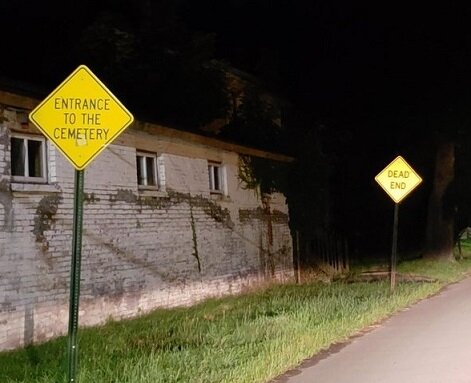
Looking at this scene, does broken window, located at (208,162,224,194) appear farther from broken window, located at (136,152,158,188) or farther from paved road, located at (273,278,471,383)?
paved road, located at (273,278,471,383)

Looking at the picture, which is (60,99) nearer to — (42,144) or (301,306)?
(42,144)

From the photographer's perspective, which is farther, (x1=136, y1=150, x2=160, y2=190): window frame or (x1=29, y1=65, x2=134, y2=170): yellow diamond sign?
(x1=136, y1=150, x2=160, y2=190): window frame

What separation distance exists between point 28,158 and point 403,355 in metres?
6.00

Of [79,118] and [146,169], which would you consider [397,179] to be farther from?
[79,118]

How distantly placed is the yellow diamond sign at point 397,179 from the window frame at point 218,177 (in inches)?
140

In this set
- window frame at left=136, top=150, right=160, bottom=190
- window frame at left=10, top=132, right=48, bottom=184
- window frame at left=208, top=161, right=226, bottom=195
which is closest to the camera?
window frame at left=10, top=132, right=48, bottom=184

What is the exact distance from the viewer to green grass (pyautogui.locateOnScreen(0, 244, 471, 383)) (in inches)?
327

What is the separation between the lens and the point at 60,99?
748 centimetres

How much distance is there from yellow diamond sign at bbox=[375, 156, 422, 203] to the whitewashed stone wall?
3.58 metres

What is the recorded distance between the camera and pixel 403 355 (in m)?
9.95

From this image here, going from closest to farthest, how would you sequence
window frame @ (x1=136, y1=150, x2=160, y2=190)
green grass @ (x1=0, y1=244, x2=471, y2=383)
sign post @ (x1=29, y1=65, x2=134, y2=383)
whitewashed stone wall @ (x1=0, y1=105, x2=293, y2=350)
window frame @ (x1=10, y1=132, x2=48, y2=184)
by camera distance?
sign post @ (x1=29, y1=65, x2=134, y2=383) → green grass @ (x1=0, y1=244, x2=471, y2=383) → whitewashed stone wall @ (x1=0, y1=105, x2=293, y2=350) → window frame @ (x1=10, y1=132, x2=48, y2=184) → window frame @ (x1=136, y1=150, x2=160, y2=190)

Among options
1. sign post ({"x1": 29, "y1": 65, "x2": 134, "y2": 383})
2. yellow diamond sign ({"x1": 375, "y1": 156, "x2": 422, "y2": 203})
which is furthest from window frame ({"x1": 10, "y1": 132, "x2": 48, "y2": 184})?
yellow diamond sign ({"x1": 375, "y1": 156, "x2": 422, "y2": 203})

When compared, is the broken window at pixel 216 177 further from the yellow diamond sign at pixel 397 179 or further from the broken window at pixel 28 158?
the broken window at pixel 28 158

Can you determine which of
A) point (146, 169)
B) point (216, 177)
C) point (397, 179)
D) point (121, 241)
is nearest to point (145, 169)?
point (146, 169)
